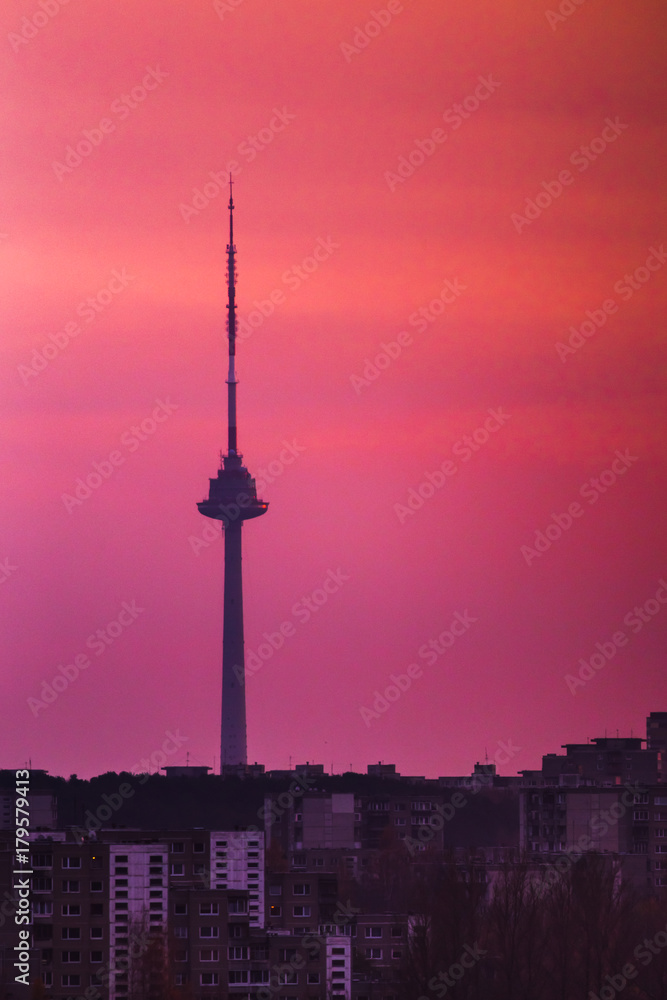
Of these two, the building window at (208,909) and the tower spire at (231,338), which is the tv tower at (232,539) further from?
the building window at (208,909)

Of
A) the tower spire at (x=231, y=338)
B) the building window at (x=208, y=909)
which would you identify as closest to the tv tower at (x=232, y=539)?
the tower spire at (x=231, y=338)

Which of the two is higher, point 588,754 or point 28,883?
point 588,754

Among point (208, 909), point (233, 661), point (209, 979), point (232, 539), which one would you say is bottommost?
point (209, 979)

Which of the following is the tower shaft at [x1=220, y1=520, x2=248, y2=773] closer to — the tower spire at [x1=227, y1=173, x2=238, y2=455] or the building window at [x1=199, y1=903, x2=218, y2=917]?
→ the tower spire at [x1=227, y1=173, x2=238, y2=455]

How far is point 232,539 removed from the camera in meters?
146

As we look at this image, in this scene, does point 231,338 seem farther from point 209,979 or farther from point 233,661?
point 209,979

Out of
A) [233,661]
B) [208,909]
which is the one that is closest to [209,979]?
[208,909]

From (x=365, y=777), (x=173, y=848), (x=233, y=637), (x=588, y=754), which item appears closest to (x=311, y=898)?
(x=173, y=848)

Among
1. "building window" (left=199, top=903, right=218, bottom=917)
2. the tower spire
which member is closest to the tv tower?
the tower spire

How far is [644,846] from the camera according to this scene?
87250 millimetres

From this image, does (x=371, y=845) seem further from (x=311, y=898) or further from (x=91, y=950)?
(x=91, y=950)

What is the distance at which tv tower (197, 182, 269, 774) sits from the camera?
143 metres

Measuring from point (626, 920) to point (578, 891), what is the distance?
1340 mm

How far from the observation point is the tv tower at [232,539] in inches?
5620
